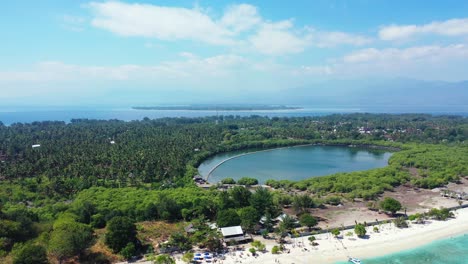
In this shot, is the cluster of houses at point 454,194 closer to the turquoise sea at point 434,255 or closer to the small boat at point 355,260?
the turquoise sea at point 434,255

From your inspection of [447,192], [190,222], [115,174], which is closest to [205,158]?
[115,174]

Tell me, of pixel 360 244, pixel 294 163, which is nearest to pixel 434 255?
pixel 360 244

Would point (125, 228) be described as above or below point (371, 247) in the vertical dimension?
above

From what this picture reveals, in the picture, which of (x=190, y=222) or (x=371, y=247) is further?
(x=190, y=222)

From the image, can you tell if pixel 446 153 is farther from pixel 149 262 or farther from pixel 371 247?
pixel 149 262

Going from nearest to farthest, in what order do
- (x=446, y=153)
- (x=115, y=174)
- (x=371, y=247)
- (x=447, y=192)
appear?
1. (x=371, y=247)
2. (x=447, y=192)
3. (x=115, y=174)
4. (x=446, y=153)

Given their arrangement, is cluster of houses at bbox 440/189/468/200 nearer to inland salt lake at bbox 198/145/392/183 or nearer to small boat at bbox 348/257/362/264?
inland salt lake at bbox 198/145/392/183

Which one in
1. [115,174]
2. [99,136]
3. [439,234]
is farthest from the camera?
[99,136]
